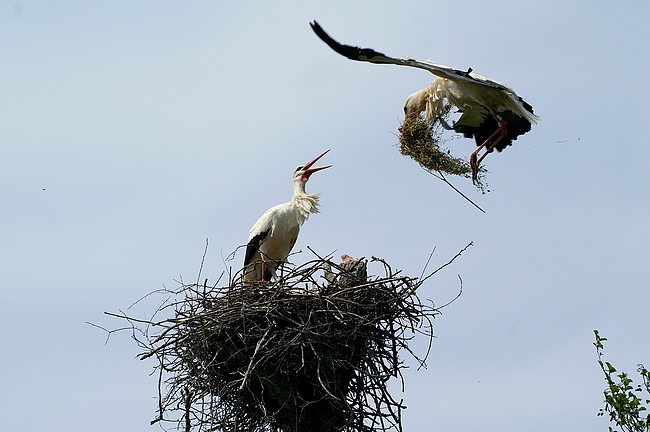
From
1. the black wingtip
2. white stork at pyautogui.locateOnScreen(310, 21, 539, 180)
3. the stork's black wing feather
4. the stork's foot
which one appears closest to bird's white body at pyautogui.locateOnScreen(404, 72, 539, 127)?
white stork at pyautogui.locateOnScreen(310, 21, 539, 180)

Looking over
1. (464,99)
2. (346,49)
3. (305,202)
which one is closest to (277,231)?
(305,202)

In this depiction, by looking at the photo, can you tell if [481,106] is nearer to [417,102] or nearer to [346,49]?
[417,102]

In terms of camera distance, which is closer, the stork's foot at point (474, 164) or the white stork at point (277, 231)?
the stork's foot at point (474, 164)

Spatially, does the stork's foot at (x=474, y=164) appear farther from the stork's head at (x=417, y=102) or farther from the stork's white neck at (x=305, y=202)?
the stork's white neck at (x=305, y=202)

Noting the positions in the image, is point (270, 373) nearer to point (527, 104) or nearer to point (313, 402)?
point (313, 402)

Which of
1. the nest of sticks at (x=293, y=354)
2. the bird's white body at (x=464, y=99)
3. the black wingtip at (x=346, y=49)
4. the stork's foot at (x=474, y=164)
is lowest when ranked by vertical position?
the nest of sticks at (x=293, y=354)

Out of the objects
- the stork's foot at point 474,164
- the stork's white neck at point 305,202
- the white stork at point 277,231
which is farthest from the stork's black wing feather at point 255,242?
the stork's foot at point 474,164

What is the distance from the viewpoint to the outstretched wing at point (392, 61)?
8578 millimetres

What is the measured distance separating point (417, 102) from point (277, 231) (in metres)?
1.86

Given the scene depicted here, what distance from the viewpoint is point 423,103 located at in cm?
1009

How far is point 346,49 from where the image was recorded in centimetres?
863

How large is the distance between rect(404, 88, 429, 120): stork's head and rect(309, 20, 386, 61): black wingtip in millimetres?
1110

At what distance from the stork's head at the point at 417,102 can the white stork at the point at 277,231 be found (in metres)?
1.20

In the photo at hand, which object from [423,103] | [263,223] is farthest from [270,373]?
[423,103]
